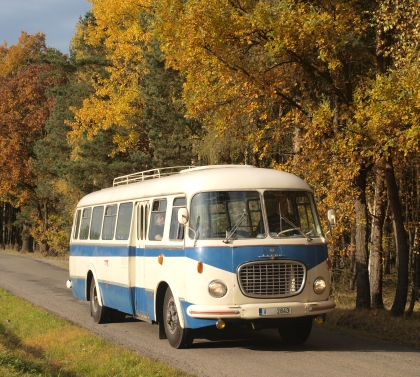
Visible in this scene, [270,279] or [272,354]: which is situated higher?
[270,279]

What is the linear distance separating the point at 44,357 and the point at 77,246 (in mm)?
7687

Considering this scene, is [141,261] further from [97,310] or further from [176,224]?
[97,310]

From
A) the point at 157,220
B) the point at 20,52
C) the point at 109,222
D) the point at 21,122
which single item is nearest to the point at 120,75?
the point at 21,122

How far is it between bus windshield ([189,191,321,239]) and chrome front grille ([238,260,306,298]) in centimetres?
50

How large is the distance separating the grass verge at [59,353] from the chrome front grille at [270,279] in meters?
1.85

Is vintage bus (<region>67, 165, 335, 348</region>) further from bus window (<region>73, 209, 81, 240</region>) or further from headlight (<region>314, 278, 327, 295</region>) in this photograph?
bus window (<region>73, 209, 81, 240</region>)

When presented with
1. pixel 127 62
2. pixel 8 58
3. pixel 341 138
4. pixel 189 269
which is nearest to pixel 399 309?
pixel 341 138

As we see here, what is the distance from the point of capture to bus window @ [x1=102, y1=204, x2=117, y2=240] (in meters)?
16.7

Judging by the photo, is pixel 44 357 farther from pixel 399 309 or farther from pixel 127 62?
pixel 127 62

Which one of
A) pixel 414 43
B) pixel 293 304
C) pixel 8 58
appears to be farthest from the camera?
pixel 8 58

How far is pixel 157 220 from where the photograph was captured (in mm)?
13852

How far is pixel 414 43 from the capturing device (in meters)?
14.0

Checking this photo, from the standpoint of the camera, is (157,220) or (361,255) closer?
(157,220)

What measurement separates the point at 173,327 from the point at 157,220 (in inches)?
79.8
